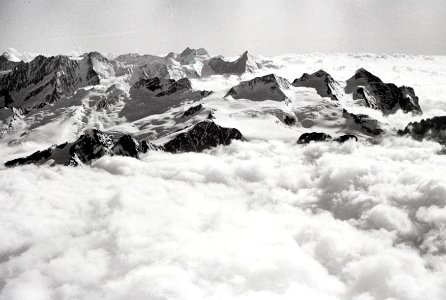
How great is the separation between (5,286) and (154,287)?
68.8m

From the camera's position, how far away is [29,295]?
19988cm

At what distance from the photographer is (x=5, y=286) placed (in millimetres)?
199000

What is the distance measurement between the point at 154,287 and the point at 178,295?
11912mm

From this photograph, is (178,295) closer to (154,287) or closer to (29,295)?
(154,287)

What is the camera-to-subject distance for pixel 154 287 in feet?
642

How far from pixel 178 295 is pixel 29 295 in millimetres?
68565

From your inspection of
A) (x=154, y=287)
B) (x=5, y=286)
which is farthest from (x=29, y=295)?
(x=154, y=287)

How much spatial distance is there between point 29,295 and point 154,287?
58.5m

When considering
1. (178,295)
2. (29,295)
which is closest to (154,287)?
(178,295)

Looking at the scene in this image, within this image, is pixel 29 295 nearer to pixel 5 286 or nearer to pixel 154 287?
pixel 5 286

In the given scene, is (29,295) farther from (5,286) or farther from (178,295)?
(178,295)

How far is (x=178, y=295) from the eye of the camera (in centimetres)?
19888
